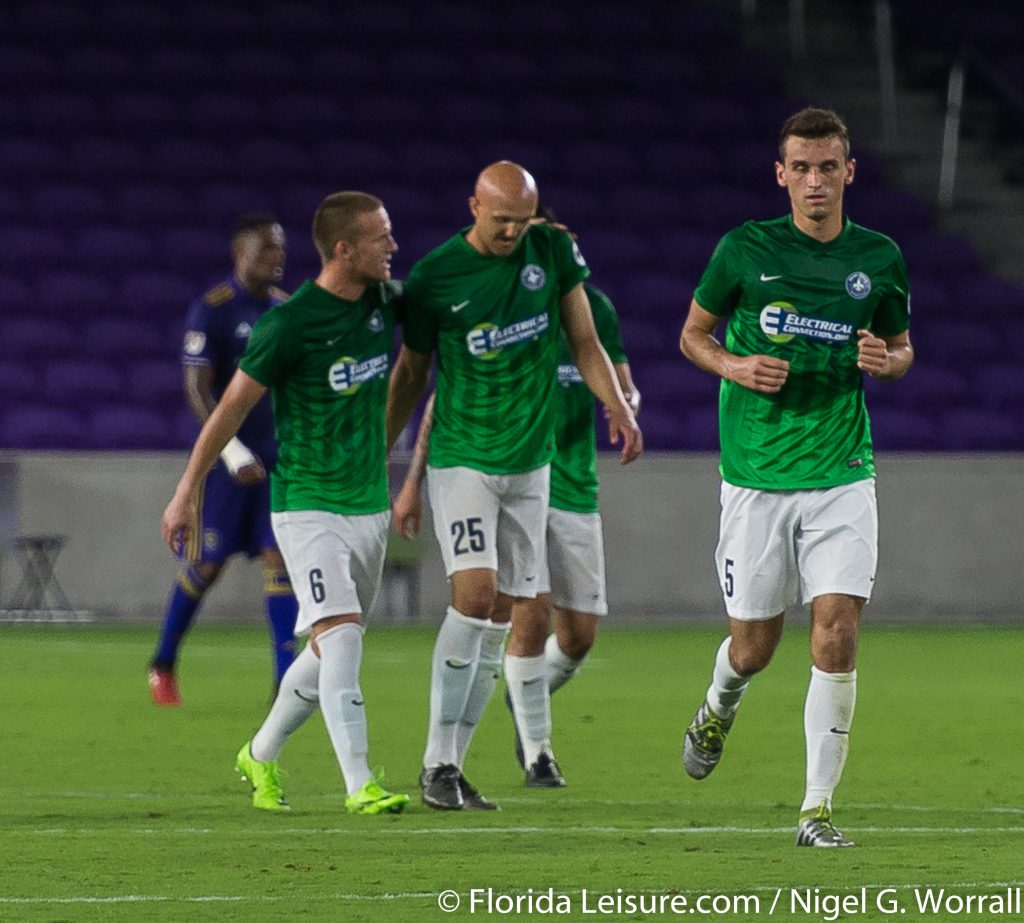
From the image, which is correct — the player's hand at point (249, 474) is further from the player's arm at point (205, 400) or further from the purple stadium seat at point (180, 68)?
the purple stadium seat at point (180, 68)

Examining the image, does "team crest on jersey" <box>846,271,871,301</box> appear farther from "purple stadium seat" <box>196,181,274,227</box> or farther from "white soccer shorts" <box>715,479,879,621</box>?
"purple stadium seat" <box>196,181,274,227</box>

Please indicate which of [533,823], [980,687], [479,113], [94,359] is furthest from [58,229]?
[533,823]

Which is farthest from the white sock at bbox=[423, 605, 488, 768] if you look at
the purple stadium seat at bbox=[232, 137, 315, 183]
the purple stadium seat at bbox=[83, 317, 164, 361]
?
the purple stadium seat at bbox=[232, 137, 315, 183]

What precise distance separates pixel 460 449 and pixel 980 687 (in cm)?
576

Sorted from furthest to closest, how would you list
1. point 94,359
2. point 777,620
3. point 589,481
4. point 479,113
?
point 479,113 < point 94,359 < point 589,481 < point 777,620

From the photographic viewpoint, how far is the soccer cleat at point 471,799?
7195 millimetres

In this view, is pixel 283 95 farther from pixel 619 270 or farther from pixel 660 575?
pixel 660 575

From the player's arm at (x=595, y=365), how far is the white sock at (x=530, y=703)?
1023mm

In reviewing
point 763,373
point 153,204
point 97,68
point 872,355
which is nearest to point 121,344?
point 153,204

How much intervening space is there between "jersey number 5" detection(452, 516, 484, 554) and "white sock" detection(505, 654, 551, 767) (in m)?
0.94

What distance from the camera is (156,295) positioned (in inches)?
746

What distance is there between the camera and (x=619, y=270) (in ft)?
64.4

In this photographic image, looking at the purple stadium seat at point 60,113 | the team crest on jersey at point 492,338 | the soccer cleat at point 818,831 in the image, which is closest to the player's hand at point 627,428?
the team crest on jersey at point 492,338

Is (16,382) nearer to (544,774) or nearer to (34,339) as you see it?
(34,339)
